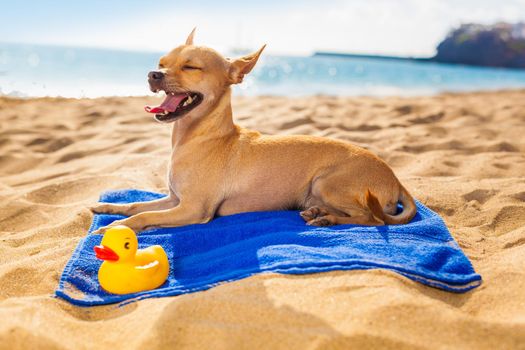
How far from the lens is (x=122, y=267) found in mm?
2621

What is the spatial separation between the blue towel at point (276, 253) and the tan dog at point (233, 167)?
15cm

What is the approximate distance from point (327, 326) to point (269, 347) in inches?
10.4

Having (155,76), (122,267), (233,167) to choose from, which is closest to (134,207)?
(233,167)

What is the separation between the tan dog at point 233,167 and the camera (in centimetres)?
358

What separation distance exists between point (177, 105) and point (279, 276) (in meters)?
1.67

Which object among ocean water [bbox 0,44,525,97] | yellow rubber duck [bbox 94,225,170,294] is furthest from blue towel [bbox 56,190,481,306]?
ocean water [bbox 0,44,525,97]

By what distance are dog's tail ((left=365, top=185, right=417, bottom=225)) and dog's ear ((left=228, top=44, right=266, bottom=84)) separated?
4.29ft

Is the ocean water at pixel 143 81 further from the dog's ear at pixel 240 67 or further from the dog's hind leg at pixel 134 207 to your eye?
the dog's ear at pixel 240 67

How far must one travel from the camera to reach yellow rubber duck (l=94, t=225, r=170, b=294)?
2.60m

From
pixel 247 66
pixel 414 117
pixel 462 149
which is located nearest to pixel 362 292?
pixel 247 66

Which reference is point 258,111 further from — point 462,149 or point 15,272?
point 15,272

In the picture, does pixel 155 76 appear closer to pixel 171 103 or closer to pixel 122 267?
pixel 171 103

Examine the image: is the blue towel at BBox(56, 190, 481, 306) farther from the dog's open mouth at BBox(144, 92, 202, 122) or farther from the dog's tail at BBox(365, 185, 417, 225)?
the dog's open mouth at BBox(144, 92, 202, 122)

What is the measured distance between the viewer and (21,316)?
2201 millimetres
